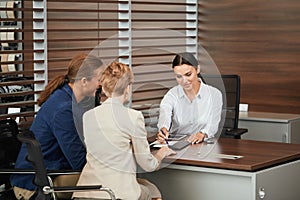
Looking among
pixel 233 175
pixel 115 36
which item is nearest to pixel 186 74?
pixel 233 175

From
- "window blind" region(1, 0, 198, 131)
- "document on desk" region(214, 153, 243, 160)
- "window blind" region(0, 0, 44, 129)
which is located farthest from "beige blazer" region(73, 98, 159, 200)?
"window blind" region(1, 0, 198, 131)

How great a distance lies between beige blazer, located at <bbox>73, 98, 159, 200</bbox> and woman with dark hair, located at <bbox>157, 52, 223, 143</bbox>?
1.15 metres

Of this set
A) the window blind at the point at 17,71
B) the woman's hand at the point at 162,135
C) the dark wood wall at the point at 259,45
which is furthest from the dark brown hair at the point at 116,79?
the dark wood wall at the point at 259,45

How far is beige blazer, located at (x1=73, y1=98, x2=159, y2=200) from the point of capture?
3965 mm

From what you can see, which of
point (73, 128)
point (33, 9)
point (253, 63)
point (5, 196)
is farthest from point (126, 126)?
point (253, 63)

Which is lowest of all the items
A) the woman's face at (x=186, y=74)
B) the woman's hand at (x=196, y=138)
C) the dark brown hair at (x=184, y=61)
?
the woman's hand at (x=196, y=138)

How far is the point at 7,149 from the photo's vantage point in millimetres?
4812

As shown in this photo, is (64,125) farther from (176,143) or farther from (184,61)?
(184,61)

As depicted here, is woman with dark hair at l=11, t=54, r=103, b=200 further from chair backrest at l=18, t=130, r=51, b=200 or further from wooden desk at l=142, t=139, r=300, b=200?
wooden desk at l=142, t=139, r=300, b=200

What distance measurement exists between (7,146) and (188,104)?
1424mm

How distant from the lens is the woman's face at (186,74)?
5.18 m

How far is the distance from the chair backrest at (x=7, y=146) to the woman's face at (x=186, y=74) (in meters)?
1.28

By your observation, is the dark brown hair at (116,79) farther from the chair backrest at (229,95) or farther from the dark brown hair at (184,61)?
the chair backrest at (229,95)

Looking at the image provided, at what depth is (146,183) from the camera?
438cm
